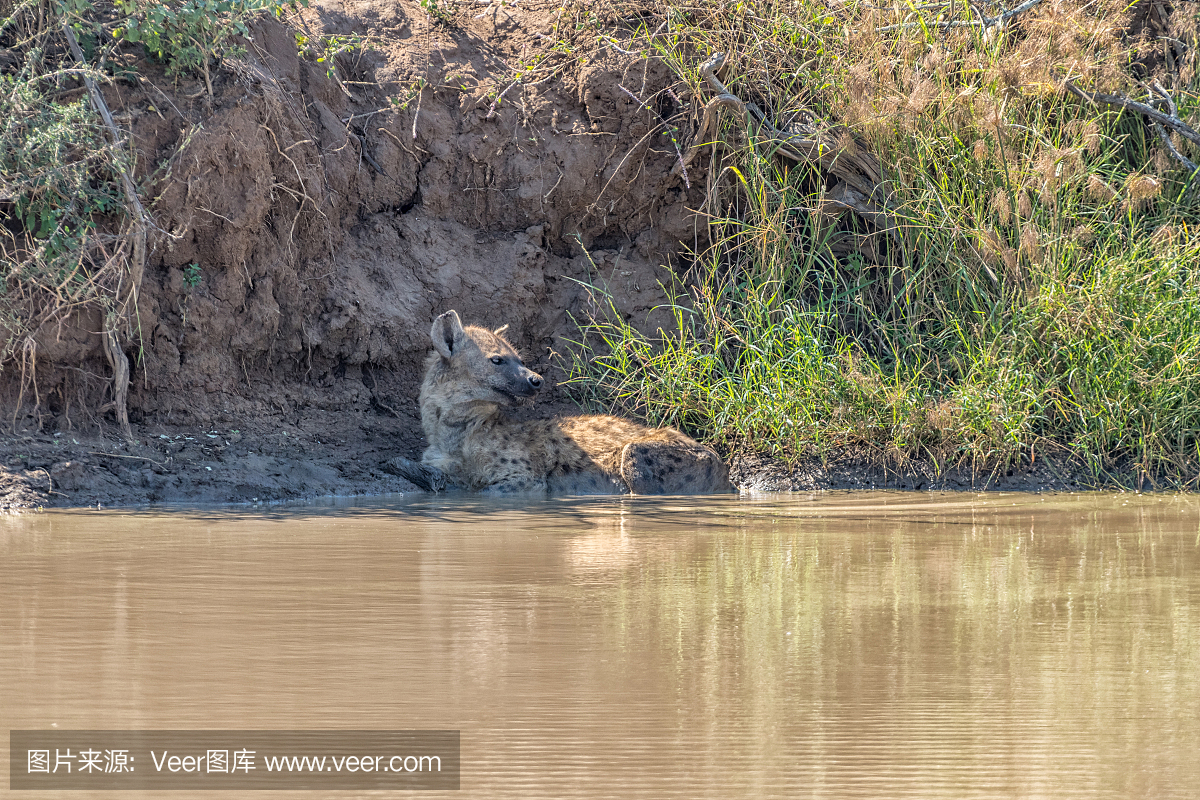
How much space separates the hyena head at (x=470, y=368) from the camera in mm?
7238

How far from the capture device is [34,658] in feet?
8.78

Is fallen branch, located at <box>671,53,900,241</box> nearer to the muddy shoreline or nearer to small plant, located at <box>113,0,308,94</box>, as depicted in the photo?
the muddy shoreline

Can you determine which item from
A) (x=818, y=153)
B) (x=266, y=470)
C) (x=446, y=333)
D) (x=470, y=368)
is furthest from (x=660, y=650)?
(x=818, y=153)

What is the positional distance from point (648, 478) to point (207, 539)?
2740 mm

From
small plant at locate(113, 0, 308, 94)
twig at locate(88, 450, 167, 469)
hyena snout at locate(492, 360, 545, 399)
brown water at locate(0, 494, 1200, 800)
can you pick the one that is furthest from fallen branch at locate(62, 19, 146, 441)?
hyena snout at locate(492, 360, 545, 399)

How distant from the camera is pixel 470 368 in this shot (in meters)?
7.25

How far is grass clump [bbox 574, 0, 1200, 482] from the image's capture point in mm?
6594

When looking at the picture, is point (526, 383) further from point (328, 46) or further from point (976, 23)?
point (976, 23)

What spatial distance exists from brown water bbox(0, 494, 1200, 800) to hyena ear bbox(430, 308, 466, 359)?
8.48 ft

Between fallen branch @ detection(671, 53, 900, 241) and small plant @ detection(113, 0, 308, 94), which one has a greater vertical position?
small plant @ detection(113, 0, 308, 94)

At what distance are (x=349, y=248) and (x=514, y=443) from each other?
1785mm

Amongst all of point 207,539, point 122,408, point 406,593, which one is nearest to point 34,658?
point 406,593

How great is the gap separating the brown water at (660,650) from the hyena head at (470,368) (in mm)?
2508

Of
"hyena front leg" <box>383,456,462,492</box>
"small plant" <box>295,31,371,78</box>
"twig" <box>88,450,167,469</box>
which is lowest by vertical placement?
"hyena front leg" <box>383,456,462,492</box>
